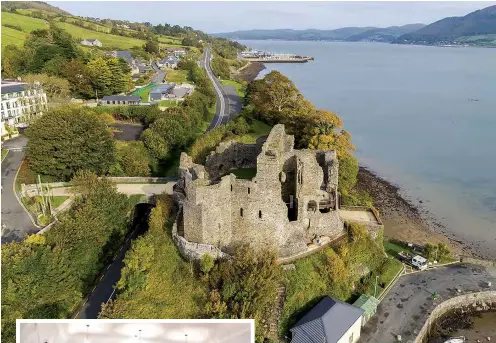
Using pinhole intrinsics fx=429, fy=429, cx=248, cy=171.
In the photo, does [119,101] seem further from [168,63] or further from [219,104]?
[168,63]

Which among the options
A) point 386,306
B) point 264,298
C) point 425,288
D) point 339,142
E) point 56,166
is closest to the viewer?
point 264,298

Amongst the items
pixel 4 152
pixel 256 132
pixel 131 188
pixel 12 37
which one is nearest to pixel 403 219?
pixel 256 132

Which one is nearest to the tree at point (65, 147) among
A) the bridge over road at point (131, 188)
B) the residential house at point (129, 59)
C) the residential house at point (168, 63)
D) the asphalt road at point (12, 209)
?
the bridge over road at point (131, 188)

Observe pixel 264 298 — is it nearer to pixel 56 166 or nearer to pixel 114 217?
pixel 114 217

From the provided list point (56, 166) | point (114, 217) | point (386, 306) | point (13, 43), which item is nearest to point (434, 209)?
point (386, 306)

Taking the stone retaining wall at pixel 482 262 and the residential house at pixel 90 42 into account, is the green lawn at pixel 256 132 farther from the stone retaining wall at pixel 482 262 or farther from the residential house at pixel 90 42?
the residential house at pixel 90 42

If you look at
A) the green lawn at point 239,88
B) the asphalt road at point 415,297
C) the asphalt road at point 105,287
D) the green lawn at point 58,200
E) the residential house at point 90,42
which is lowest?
the asphalt road at point 415,297

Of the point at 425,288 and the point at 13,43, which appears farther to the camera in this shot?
the point at 13,43
